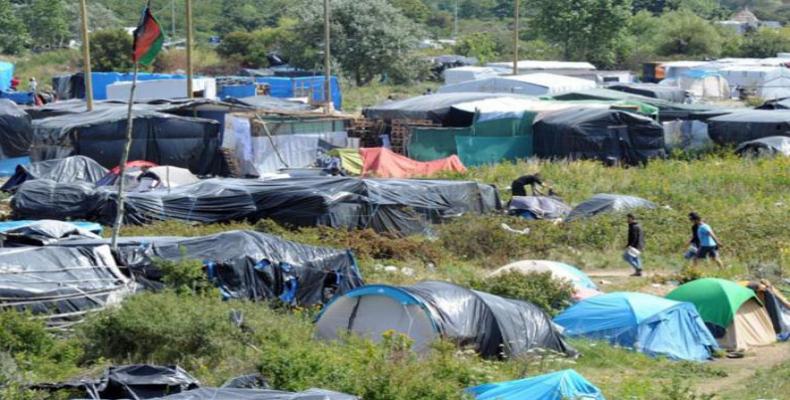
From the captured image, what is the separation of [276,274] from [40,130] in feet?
50.2

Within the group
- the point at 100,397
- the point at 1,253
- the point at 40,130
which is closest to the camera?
the point at 100,397

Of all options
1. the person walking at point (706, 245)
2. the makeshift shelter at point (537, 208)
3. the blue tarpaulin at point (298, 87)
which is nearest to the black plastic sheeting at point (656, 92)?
the blue tarpaulin at point (298, 87)

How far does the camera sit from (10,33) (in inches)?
2657

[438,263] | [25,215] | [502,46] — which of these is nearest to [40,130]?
[25,215]

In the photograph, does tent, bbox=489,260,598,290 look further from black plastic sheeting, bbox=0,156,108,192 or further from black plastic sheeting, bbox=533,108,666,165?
black plastic sheeting, bbox=533,108,666,165

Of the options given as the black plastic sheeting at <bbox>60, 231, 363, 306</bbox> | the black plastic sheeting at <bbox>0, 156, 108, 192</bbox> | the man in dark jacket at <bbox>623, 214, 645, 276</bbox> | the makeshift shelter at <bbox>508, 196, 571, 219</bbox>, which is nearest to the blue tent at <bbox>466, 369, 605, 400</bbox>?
the black plastic sheeting at <bbox>60, 231, 363, 306</bbox>

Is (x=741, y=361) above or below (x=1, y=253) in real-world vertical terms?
below

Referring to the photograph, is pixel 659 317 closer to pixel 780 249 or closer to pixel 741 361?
pixel 741 361

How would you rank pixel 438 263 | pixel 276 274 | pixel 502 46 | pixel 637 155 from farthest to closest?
1. pixel 502 46
2. pixel 637 155
3. pixel 438 263
4. pixel 276 274

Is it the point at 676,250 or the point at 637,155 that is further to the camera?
the point at 637,155

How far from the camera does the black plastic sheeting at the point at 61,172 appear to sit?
26.6 metres

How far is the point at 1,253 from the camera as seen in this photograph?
1530 centimetres

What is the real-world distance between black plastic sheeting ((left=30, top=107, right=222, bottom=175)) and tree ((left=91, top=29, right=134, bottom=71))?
2681 centimetres

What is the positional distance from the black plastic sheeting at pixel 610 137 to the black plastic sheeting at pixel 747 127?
202 centimetres
